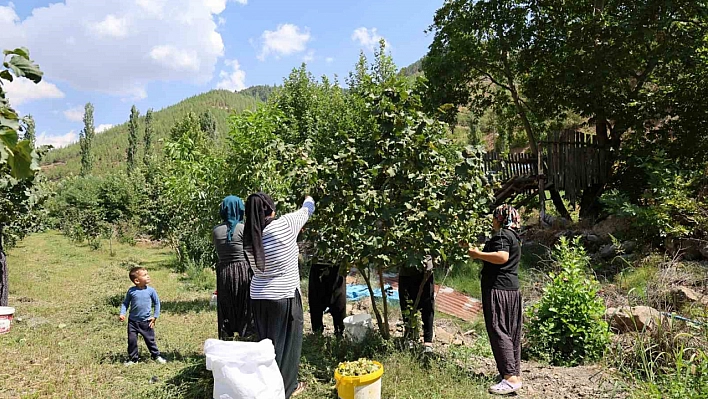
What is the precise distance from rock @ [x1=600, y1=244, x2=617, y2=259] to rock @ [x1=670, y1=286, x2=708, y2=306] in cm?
327

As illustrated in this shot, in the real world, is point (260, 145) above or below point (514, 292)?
above

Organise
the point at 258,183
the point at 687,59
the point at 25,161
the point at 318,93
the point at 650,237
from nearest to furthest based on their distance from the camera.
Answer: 1. the point at 25,161
2. the point at 258,183
3. the point at 650,237
4. the point at 687,59
5. the point at 318,93

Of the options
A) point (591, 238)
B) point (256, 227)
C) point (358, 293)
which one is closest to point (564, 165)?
point (591, 238)

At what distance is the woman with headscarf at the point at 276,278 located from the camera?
3523 millimetres

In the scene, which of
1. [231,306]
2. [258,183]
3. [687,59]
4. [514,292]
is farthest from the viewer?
[687,59]

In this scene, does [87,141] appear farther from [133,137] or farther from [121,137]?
[121,137]

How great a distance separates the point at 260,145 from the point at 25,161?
4900 mm

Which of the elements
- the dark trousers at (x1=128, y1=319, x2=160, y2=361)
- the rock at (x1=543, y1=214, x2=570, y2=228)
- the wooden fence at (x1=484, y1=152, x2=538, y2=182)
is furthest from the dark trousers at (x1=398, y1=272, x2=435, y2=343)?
the wooden fence at (x1=484, y1=152, x2=538, y2=182)

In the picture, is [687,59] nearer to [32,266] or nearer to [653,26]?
[653,26]

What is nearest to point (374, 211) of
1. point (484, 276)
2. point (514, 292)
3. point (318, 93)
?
point (484, 276)

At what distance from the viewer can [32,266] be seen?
524 inches

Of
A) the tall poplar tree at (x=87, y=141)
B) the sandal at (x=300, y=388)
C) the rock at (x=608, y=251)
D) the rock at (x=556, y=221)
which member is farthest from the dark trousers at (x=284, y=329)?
the tall poplar tree at (x=87, y=141)

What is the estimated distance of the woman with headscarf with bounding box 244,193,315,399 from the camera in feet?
11.6

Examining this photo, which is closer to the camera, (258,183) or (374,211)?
(374,211)
